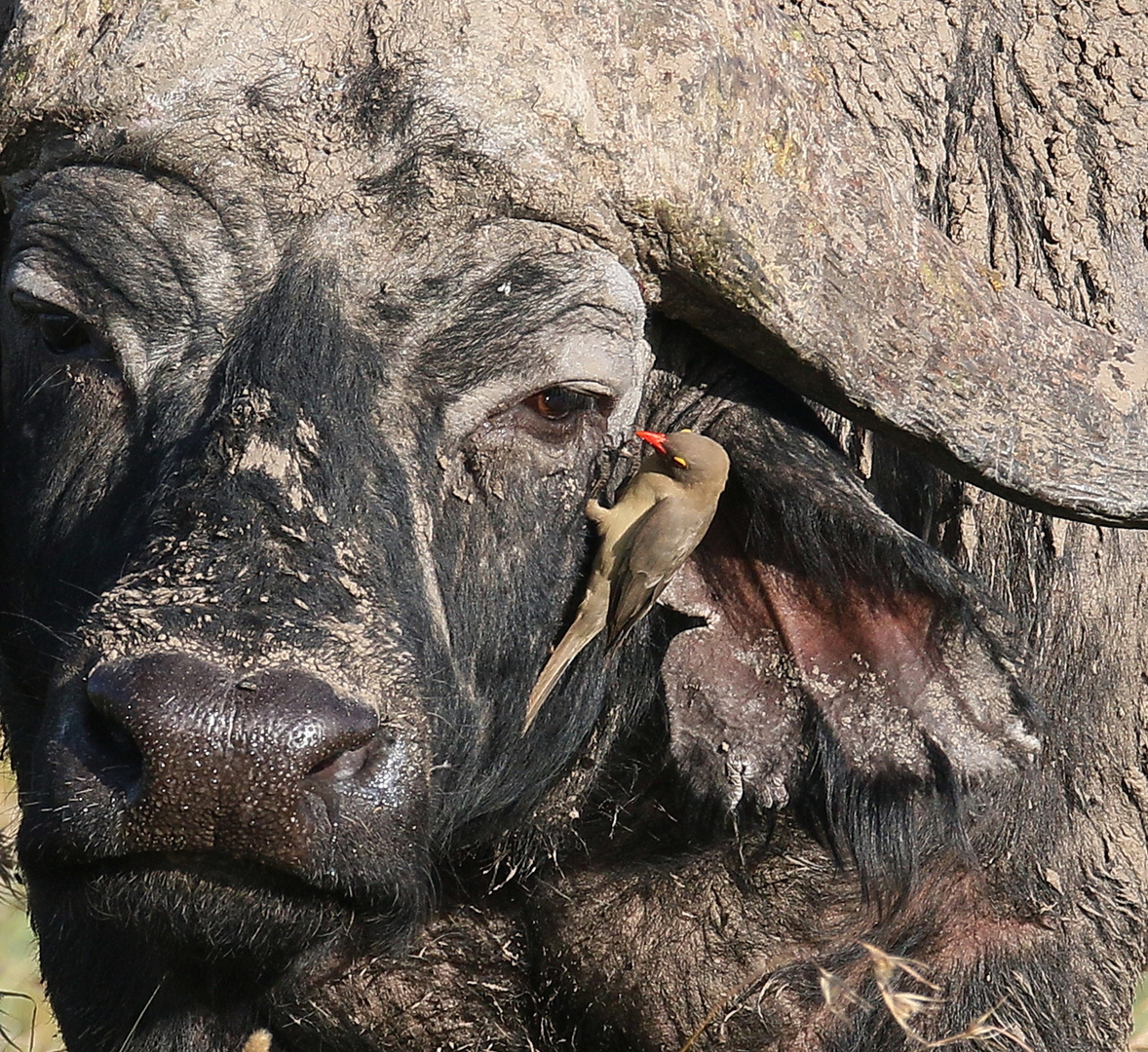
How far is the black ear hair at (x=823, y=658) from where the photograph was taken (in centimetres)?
359

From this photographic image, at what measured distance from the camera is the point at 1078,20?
413 centimetres

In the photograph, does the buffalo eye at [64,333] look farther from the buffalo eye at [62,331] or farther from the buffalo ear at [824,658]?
the buffalo ear at [824,658]

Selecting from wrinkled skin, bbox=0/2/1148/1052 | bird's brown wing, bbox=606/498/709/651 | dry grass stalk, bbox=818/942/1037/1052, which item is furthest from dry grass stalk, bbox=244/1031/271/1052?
bird's brown wing, bbox=606/498/709/651

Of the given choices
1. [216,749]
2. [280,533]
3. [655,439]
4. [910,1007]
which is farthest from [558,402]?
[910,1007]

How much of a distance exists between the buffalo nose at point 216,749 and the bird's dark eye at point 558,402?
0.78m

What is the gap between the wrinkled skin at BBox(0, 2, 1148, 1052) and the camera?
2.96m

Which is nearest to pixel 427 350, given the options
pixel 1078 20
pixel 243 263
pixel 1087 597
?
pixel 243 263

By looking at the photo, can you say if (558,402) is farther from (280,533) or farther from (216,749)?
(216,749)

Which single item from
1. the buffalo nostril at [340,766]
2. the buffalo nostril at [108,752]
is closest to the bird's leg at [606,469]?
the buffalo nostril at [340,766]

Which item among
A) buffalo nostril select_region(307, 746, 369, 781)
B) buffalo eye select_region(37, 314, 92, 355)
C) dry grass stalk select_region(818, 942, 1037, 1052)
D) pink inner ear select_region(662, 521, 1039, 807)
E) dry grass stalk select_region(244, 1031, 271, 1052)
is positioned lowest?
dry grass stalk select_region(244, 1031, 271, 1052)

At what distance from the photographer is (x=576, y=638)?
12.0ft

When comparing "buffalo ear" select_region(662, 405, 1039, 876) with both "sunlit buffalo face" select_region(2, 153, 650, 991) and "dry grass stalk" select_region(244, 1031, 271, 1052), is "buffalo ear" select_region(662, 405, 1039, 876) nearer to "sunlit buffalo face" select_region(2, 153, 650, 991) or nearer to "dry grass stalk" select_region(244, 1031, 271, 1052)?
"sunlit buffalo face" select_region(2, 153, 650, 991)

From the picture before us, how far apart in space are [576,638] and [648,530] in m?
0.31

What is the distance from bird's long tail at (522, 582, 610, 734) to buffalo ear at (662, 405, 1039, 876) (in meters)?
0.27
